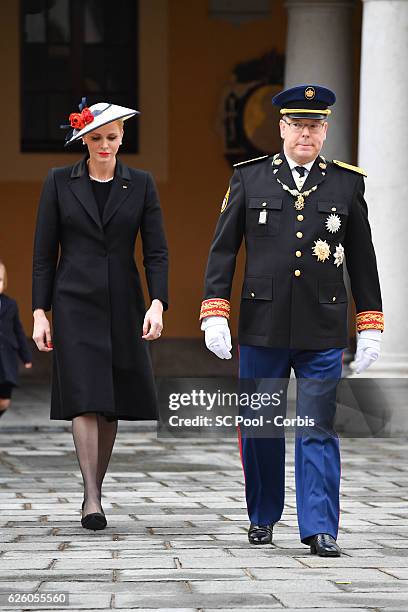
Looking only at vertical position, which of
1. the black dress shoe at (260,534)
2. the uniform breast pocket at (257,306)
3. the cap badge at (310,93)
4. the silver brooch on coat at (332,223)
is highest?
the cap badge at (310,93)

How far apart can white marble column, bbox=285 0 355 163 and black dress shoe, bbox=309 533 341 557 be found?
7.24m

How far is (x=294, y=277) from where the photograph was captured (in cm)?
655

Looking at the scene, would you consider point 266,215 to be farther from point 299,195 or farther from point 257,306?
point 257,306

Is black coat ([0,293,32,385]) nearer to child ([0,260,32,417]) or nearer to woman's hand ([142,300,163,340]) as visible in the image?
child ([0,260,32,417])

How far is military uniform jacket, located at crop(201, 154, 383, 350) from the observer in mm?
6547

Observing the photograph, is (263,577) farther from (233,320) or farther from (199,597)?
(233,320)

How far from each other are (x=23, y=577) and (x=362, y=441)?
20.5ft

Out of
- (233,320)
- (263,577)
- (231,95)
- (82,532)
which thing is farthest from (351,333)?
(263,577)

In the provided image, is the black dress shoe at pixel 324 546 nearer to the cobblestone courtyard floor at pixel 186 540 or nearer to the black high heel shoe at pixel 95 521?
the cobblestone courtyard floor at pixel 186 540

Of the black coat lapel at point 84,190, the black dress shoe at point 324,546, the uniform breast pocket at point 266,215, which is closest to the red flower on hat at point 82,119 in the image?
the black coat lapel at point 84,190

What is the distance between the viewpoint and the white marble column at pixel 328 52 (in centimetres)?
1320

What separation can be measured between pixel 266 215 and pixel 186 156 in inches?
440

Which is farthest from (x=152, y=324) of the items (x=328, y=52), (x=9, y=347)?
(x=328, y=52)

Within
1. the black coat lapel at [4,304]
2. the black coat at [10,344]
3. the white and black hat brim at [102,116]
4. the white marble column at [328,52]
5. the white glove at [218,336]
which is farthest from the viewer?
the white marble column at [328,52]
